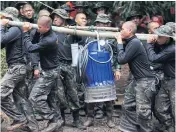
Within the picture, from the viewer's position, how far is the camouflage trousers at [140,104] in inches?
285

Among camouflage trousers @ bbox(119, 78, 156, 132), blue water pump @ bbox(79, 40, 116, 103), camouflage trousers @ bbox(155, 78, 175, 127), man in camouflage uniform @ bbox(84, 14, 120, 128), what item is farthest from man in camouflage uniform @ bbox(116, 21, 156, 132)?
man in camouflage uniform @ bbox(84, 14, 120, 128)

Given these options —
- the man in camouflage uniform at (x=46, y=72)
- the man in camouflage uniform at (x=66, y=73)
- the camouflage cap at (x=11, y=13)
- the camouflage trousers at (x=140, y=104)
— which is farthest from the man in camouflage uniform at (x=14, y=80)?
the camouflage trousers at (x=140, y=104)

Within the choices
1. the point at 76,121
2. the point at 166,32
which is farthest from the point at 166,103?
the point at 76,121

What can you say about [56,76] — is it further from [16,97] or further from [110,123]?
[110,123]

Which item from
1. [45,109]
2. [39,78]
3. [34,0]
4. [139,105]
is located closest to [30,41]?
[39,78]

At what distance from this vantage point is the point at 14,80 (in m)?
7.44

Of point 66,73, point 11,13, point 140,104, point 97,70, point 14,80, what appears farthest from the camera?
point 66,73

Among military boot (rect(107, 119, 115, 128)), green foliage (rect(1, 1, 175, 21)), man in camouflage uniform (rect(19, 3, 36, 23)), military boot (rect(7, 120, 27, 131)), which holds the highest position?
man in camouflage uniform (rect(19, 3, 36, 23))

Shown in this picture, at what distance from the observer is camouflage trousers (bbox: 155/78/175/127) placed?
7.11m

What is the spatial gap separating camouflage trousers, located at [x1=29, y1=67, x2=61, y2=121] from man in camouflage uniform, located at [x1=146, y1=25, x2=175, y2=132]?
1575 millimetres

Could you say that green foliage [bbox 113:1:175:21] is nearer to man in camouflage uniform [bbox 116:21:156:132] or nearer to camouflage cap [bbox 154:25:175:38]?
man in camouflage uniform [bbox 116:21:156:132]

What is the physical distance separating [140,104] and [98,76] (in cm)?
99

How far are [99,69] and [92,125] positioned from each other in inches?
42.1

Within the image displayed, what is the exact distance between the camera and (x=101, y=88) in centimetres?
791
